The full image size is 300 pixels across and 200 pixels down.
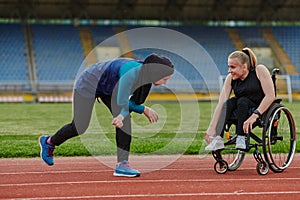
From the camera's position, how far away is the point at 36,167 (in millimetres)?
7793

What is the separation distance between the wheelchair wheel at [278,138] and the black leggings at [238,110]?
0.24 m

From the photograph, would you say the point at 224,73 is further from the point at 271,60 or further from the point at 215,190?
the point at 215,190

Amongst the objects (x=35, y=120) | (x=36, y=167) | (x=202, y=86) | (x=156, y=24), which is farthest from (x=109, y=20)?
(x=36, y=167)

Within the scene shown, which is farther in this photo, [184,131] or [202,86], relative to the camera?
[202,86]

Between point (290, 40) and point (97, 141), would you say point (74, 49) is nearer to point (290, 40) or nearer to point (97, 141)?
point (290, 40)

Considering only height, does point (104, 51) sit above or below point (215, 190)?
above

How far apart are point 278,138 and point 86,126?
208 centimetres

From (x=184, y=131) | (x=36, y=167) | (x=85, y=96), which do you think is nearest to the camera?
(x=85, y=96)

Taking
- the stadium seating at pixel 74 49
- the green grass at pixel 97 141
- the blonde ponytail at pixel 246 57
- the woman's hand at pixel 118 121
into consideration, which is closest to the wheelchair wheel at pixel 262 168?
the blonde ponytail at pixel 246 57

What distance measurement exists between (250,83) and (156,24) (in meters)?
35.9

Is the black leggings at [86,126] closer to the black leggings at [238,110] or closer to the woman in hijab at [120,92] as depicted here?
the woman in hijab at [120,92]

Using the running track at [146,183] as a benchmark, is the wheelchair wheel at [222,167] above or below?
above

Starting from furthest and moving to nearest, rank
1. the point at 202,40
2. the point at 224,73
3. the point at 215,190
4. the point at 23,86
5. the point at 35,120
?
1. the point at 202,40
2. the point at 224,73
3. the point at 23,86
4. the point at 35,120
5. the point at 215,190

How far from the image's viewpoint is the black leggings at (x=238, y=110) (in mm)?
6843
